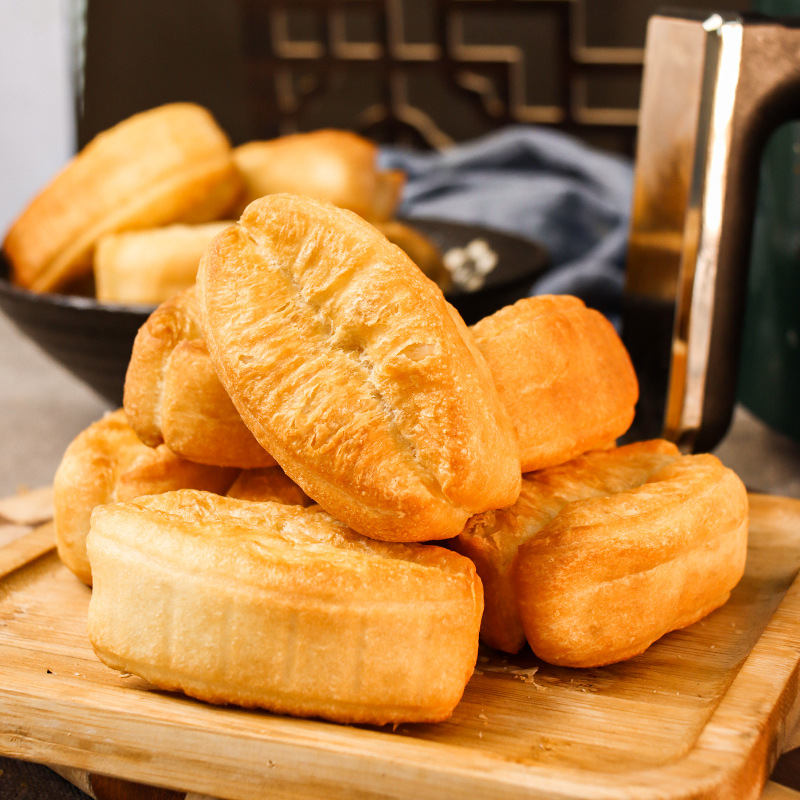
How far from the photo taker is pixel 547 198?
2.01 meters

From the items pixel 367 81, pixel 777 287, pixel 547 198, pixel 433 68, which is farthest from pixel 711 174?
pixel 367 81

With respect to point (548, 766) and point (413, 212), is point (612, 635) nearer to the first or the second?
point (548, 766)

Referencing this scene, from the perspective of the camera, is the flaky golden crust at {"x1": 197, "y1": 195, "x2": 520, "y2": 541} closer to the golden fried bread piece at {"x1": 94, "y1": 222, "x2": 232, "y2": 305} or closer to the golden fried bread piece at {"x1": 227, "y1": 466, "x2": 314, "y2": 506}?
the golden fried bread piece at {"x1": 227, "y1": 466, "x2": 314, "y2": 506}

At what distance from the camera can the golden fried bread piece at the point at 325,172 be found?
45.9 inches

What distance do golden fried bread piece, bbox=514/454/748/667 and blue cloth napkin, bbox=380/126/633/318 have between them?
102 centimetres

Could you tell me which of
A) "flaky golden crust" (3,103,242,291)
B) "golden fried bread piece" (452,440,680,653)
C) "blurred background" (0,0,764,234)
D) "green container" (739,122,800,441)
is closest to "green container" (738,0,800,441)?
"green container" (739,122,800,441)

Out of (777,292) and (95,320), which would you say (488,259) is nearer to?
(777,292)

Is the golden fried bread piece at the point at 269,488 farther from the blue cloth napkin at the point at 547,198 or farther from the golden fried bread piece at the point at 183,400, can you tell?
the blue cloth napkin at the point at 547,198

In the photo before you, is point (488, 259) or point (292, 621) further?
point (488, 259)

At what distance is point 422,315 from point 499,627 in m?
0.21

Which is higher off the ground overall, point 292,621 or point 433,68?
point 433,68

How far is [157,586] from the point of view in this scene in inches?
21.4

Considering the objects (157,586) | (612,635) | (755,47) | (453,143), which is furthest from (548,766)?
(453,143)

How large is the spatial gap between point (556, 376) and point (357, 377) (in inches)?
6.5
